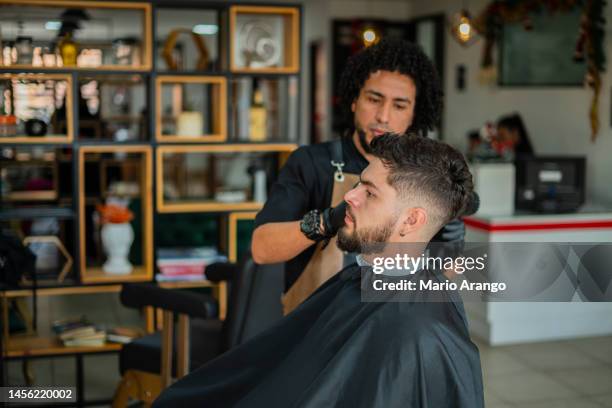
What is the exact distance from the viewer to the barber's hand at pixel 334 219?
1757mm

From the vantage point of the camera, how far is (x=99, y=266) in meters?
3.69

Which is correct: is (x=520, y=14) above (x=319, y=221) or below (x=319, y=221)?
above

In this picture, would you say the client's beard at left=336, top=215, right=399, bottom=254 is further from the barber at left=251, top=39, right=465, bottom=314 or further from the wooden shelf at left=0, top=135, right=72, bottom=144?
the wooden shelf at left=0, top=135, right=72, bottom=144

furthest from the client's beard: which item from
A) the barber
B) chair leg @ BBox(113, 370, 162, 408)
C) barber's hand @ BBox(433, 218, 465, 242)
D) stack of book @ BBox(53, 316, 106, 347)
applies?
stack of book @ BBox(53, 316, 106, 347)

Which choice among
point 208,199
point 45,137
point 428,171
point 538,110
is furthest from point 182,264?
point 538,110

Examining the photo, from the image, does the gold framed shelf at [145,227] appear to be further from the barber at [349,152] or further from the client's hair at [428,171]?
the client's hair at [428,171]

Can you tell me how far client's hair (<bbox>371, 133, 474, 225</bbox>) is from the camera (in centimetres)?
161

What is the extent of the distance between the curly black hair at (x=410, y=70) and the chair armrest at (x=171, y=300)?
92 cm

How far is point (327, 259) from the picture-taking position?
7.09 ft

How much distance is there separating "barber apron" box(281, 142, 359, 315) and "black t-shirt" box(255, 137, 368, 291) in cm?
2

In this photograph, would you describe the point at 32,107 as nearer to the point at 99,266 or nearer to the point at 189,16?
the point at 99,266

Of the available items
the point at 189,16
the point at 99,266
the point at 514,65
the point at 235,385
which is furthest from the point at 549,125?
the point at 189,16

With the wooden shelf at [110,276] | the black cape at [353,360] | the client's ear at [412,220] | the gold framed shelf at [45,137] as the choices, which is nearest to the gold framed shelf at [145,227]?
the wooden shelf at [110,276]

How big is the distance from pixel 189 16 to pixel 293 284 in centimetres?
959
